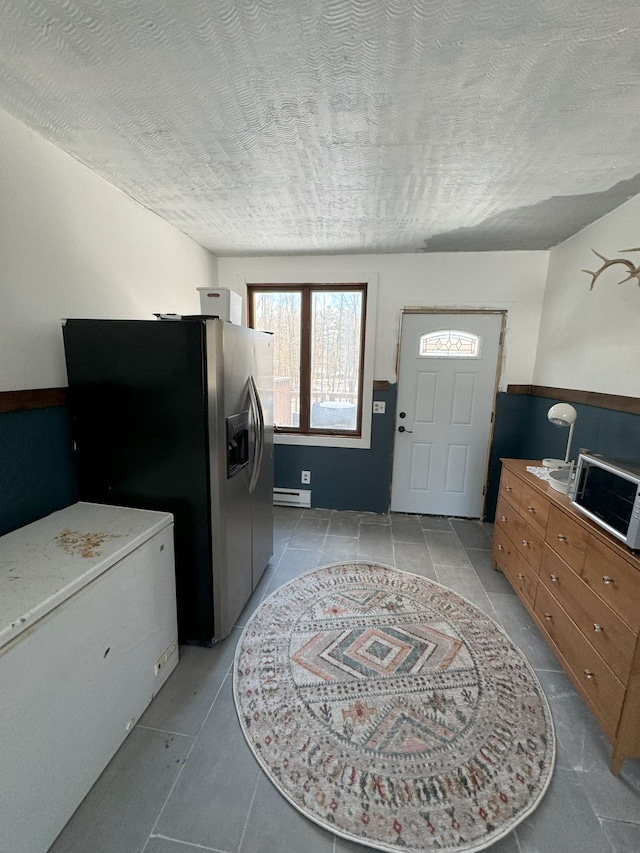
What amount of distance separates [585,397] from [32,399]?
314 cm

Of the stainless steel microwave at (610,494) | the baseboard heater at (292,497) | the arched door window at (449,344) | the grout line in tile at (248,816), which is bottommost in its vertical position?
the grout line in tile at (248,816)

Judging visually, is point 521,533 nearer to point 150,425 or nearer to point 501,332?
point 501,332

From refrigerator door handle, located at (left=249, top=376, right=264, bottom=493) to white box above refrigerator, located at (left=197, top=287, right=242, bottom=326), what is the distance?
48cm

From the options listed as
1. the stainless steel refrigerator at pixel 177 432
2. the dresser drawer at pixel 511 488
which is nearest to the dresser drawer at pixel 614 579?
the dresser drawer at pixel 511 488

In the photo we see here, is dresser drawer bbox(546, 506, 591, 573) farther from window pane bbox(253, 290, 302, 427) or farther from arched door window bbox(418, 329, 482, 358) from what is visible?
window pane bbox(253, 290, 302, 427)

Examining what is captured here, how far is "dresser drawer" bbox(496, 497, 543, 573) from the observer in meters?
2.01

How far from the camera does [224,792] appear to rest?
1227mm

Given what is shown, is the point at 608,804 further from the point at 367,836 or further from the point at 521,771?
the point at 367,836

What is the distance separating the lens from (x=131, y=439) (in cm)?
169

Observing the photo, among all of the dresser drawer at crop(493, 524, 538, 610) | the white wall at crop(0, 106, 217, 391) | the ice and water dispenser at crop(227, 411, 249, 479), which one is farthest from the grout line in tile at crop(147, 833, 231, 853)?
the dresser drawer at crop(493, 524, 538, 610)

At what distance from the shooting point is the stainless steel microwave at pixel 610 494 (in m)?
1.34

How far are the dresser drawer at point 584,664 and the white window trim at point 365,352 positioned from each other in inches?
73.2

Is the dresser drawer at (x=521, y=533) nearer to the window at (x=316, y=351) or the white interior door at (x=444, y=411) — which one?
the white interior door at (x=444, y=411)

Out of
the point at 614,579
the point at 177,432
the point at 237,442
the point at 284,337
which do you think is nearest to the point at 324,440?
the point at 284,337
